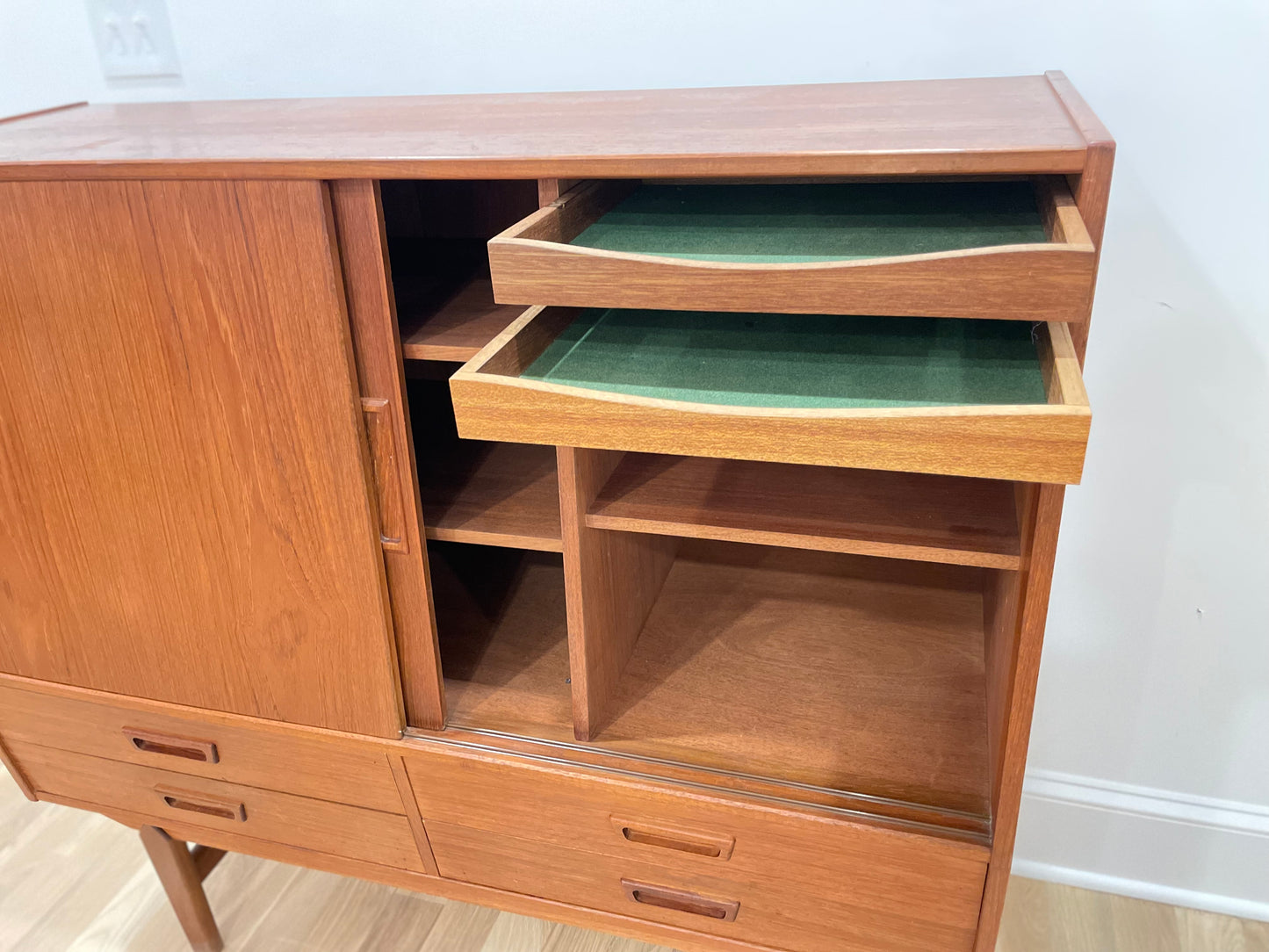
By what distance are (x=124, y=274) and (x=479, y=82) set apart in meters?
0.54

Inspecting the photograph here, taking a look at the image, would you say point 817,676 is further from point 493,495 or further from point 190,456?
point 190,456

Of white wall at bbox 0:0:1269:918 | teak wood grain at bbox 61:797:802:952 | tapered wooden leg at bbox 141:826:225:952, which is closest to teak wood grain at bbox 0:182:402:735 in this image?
teak wood grain at bbox 61:797:802:952

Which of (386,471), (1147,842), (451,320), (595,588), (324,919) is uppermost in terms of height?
(451,320)

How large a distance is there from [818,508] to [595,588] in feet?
0.74

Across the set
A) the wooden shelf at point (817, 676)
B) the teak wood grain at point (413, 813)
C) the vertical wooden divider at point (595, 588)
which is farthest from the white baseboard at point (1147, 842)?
the teak wood grain at point (413, 813)

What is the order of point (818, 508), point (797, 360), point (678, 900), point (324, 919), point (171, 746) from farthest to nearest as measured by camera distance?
point (324, 919) < point (171, 746) < point (678, 900) < point (818, 508) < point (797, 360)

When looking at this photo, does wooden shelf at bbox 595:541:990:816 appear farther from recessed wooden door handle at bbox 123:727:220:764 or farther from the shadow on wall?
recessed wooden door handle at bbox 123:727:220:764

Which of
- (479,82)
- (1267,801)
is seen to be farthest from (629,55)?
(1267,801)

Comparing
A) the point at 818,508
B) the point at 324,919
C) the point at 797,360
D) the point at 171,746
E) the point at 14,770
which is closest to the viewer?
the point at 797,360

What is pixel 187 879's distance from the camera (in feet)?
4.40

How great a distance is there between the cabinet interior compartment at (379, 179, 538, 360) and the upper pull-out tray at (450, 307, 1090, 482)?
0.33 feet

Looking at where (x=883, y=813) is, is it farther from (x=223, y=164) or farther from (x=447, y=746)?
(x=223, y=164)

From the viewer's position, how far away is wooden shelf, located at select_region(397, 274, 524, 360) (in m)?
0.81

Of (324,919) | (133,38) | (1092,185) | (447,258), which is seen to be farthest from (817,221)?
(324,919)
